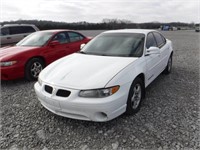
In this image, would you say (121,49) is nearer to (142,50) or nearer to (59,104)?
(142,50)

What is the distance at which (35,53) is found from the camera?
4.88 m

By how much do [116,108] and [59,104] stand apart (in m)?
0.81

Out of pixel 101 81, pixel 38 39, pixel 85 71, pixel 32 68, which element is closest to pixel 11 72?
pixel 32 68

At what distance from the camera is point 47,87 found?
2.76m

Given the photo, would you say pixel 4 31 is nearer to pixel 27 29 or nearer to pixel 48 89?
pixel 27 29

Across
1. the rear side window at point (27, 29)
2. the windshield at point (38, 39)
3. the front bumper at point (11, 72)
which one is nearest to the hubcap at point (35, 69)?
the front bumper at point (11, 72)

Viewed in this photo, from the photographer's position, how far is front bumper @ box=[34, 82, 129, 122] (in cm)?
238

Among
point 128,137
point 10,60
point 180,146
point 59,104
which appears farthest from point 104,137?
point 10,60

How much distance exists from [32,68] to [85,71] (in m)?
2.63

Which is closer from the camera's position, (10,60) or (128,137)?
(128,137)

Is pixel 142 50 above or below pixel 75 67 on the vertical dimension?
above

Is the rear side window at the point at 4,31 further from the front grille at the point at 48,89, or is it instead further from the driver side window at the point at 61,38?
the front grille at the point at 48,89

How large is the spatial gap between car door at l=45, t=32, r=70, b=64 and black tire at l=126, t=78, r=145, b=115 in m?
3.15

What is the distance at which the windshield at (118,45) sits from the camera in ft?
11.2
